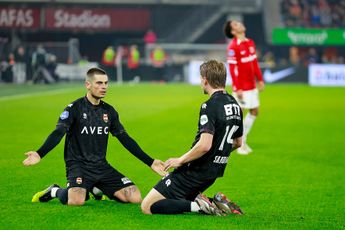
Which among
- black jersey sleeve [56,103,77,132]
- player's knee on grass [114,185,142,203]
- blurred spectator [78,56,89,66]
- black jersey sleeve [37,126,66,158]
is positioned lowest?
blurred spectator [78,56,89,66]

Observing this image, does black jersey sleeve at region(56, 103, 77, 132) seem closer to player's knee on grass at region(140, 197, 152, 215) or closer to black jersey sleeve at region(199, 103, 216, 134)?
player's knee on grass at region(140, 197, 152, 215)

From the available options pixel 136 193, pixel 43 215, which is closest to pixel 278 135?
pixel 136 193

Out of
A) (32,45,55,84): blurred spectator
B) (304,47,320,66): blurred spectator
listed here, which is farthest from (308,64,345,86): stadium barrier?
(32,45,55,84): blurred spectator

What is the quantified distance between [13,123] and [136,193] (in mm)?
12370

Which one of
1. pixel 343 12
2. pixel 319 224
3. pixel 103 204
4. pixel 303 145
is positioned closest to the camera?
pixel 319 224

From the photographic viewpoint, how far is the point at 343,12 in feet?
181

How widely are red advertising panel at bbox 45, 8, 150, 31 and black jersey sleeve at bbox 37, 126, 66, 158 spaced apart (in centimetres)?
4253

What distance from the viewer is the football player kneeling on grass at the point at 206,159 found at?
9102mm

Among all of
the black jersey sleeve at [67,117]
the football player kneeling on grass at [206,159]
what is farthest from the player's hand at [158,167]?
the black jersey sleeve at [67,117]

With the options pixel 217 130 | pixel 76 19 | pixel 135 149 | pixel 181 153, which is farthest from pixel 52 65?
pixel 217 130

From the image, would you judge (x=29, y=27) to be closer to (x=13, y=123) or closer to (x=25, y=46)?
(x=25, y=46)

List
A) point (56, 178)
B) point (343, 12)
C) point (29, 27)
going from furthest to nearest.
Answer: point (343, 12) < point (29, 27) < point (56, 178)

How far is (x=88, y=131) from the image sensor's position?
1038 centimetres

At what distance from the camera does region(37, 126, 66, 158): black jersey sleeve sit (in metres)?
9.62
